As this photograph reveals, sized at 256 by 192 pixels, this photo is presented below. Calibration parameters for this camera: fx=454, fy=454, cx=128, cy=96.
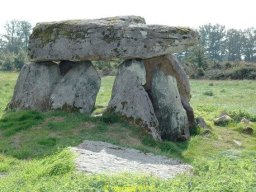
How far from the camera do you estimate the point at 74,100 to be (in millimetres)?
21656

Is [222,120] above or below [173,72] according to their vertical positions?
below

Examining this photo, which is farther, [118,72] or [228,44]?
[228,44]

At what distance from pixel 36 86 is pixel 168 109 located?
6.74 m

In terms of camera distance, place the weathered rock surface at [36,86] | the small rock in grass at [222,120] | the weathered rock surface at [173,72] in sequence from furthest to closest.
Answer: the small rock in grass at [222,120], the weathered rock surface at [36,86], the weathered rock surface at [173,72]

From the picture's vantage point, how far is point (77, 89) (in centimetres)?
2198

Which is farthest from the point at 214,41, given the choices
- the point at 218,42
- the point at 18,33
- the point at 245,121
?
the point at 245,121

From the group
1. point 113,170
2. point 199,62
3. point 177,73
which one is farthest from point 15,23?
point 113,170

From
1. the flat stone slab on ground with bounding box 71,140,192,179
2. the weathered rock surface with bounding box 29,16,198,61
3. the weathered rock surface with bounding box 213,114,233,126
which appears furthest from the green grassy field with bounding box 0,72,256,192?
the weathered rock surface with bounding box 29,16,198,61

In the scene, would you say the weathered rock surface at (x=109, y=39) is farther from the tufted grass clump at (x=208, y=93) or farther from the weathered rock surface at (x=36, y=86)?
the tufted grass clump at (x=208, y=93)

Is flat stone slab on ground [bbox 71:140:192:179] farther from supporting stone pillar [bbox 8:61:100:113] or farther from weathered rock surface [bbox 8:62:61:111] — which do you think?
weathered rock surface [bbox 8:62:61:111]

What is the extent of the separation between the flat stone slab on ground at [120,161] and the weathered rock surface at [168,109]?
4552 mm

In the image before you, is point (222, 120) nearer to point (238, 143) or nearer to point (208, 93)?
point (238, 143)

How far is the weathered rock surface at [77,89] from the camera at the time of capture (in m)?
21.7

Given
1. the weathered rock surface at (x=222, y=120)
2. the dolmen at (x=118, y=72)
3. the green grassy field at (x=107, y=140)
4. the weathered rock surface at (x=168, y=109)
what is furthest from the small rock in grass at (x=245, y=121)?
the weathered rock surface at (x=168, y=109)
